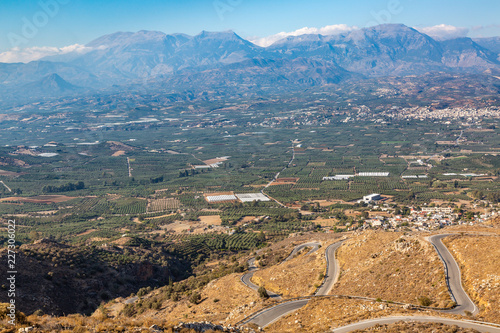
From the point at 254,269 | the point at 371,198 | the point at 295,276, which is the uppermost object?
the point at 295,276

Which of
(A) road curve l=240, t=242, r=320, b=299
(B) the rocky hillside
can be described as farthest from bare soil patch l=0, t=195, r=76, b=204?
(A) road curve l=240, t=242, r=320, b=299

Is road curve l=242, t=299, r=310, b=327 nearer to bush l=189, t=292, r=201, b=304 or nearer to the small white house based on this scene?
bush l=189, t=292, r=201, b=304

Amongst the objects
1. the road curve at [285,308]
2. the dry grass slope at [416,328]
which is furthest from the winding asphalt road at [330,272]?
the dry grass slope at [416,328]

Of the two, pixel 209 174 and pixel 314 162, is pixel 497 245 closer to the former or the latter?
pixel 209 174

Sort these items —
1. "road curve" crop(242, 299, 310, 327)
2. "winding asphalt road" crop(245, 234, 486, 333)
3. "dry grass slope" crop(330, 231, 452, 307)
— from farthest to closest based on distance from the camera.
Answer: "dry grass slope" crop(330, 231, 452, 307), "road curve" crop(242, 299, 310, 327), "winding asphalt road" crop(245, 234, 486, 333)

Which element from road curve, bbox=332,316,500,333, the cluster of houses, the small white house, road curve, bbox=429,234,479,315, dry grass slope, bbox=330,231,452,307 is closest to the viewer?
road curve, bbox=332,316,500,333

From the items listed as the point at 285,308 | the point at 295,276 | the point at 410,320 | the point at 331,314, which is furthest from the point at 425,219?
the point at 410,320

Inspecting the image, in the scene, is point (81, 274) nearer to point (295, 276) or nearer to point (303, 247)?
point (295, 276)

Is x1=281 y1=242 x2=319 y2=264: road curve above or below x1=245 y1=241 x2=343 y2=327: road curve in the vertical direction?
below

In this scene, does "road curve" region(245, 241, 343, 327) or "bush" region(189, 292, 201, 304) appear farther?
"bush" region(189, 292, 201, 304)
